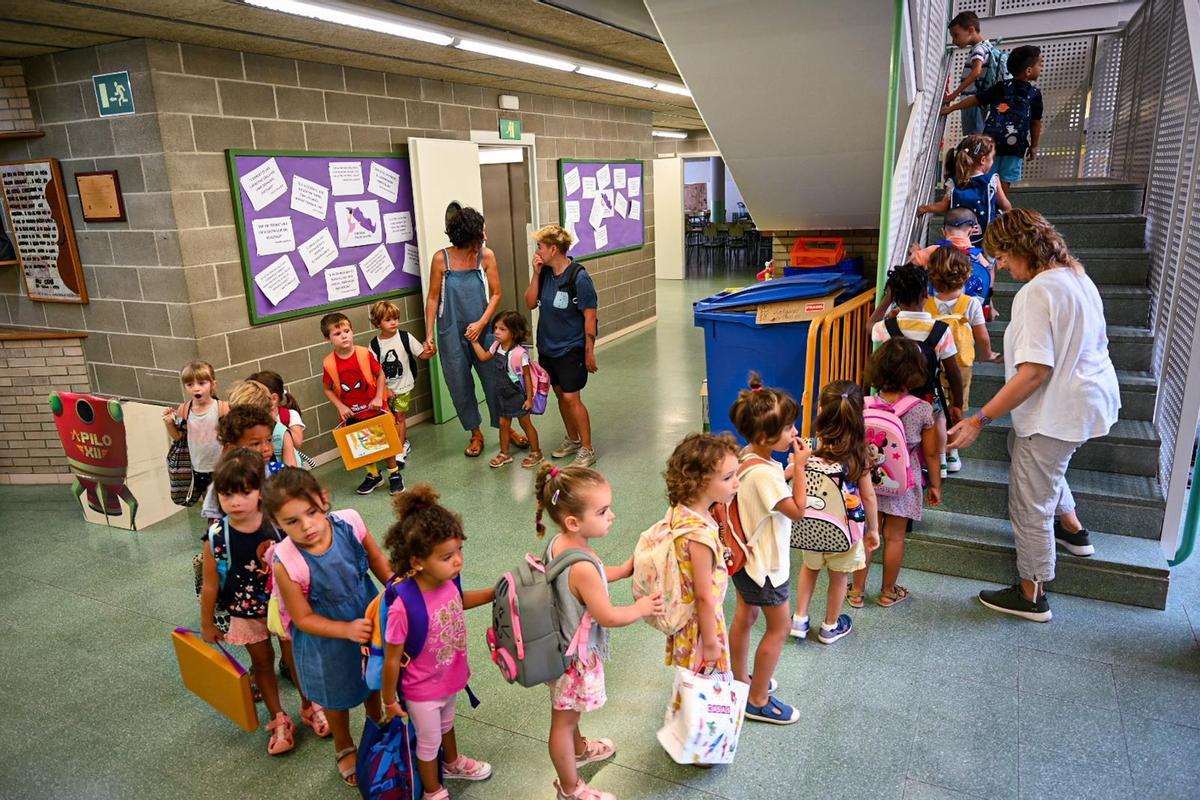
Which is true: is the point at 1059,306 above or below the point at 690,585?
above

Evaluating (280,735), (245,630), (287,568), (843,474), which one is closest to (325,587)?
(287,568)

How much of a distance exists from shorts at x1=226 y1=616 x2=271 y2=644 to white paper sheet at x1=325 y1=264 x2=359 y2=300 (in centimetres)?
319

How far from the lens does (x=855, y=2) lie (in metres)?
3.29

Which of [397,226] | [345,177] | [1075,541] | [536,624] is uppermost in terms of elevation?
[345,177]

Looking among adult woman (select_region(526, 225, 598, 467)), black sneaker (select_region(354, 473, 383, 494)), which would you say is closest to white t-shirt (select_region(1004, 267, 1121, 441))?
adult woman (select_region(526, 225, 598, 467))

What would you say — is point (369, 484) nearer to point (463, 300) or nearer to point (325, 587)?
point (463, 300)

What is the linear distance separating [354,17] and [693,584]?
131 inches

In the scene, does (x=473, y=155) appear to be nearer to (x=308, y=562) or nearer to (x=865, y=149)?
(x=865, y=149)

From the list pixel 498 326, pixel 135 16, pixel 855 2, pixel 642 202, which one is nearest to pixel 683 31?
pixel 855 2

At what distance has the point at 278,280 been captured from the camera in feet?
15.6

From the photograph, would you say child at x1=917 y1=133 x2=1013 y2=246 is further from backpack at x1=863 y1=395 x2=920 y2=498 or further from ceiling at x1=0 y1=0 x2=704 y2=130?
ceiling at x1=0 y1=0 x2=704 y2=130

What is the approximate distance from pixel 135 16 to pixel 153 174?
0.90 meters

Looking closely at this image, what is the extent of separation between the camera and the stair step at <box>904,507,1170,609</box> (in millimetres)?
3039

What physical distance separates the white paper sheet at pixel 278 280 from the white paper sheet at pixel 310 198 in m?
0.35
